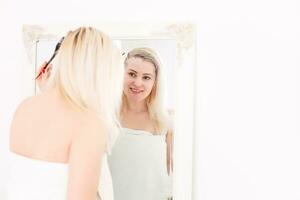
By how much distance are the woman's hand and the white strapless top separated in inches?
22.9

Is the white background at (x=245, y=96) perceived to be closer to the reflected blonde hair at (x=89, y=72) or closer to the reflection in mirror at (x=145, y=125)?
the reflection in mirror at (x=145, y=125)

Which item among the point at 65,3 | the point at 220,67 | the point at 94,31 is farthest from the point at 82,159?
the point at 65,3

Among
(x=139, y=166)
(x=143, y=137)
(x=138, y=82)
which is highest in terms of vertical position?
(x=138, y=82)

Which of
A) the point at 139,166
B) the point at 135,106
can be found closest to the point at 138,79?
the point at 135,106

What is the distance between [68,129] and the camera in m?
1.38

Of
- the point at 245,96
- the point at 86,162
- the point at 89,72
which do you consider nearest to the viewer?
the point at 86,162

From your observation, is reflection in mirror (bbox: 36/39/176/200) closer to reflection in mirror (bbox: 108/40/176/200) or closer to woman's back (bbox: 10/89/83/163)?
reflection in mirror (bbox: 108/40/176/200)

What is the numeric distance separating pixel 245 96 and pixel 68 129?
83cm

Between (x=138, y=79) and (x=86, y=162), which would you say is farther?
(x=138, y=79)

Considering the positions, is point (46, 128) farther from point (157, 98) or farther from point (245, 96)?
point (245, 96)

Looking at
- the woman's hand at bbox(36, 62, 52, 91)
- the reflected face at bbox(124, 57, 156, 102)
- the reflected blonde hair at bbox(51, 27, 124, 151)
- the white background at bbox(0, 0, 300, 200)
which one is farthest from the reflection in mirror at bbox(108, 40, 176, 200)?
the woman's hand at bbox(36, 62, 52, 91)

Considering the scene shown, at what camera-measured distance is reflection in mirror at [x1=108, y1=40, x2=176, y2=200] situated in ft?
6.02

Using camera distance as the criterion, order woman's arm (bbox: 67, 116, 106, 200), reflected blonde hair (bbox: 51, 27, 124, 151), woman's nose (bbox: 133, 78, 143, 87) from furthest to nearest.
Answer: woman's nose (bbox: 133, 78, 143, 87) → reflected blonde hair (bbox: 51, 27, 124, 151) → woman's arm (bbox: 67, 116, 106, 200)

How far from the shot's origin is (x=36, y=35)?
2.01 meters
